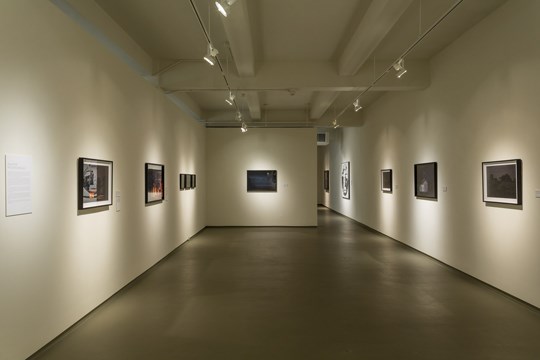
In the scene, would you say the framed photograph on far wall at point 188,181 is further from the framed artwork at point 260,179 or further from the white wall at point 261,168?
the framed artwork at point 260,179

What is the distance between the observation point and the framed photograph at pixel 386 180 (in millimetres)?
9398

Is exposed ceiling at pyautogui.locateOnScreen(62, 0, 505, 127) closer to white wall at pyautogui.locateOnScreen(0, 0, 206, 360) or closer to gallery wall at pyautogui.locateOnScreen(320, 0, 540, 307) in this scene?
gallery wall at pyautogui.locateOnScreen(320, 0, 540, 307)

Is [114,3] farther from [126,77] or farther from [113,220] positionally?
[113,220]

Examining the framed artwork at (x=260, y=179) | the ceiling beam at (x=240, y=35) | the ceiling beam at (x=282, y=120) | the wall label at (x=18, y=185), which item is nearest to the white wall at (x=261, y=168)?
the framed artwork at (x=260, y=179)

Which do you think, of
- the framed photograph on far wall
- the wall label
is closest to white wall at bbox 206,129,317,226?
the framed photograph on far wall

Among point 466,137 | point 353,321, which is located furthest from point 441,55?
point 353,321

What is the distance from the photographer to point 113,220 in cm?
488

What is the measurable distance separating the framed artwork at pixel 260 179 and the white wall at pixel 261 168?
5.9 inches

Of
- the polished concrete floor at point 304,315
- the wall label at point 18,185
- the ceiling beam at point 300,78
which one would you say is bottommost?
the polished concrete floor at point 304,315

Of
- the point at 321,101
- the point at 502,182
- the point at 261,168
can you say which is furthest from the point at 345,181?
the point at 502,182

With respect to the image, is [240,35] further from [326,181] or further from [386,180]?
[326,181]

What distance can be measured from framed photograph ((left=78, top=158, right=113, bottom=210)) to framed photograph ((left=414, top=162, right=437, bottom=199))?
6.15 meters

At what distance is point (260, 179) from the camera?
39.3ft

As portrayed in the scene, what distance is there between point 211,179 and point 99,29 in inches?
298
